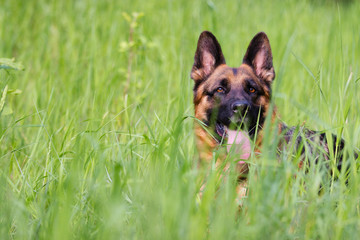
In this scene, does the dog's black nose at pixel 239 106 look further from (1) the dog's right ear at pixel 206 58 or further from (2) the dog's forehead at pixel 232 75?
(1) the dog's right ear at pixel 206 58

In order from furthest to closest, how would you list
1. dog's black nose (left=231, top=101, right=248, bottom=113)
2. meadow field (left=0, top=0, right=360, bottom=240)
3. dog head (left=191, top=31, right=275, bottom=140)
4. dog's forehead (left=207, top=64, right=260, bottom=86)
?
1. dog's forehead (left=207, top=64, right=260, bottom=86)
2. dog head (left=191, top=31, right=275, bottom=140)
3. dog's black nose (left=231, top=101, right=248, bottom=113)
4. meadow field (left=0, top=0, right=360, bottom=240)

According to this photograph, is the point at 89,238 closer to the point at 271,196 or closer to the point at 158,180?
the point at 158,180

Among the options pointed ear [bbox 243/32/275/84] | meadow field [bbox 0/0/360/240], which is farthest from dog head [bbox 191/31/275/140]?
meadow field [bbox 0/0/360/240]

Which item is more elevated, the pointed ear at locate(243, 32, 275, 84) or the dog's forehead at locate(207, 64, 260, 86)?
the pointed ear at locate(243, 32, 275, 84)

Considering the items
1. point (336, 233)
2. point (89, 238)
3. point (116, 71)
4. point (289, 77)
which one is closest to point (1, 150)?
point (89, 238)

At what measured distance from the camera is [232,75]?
12.6ft

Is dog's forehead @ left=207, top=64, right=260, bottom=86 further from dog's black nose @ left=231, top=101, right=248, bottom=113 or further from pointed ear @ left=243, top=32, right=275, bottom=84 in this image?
dog's black nose @ left=231, top=101, right=248, bottom=113

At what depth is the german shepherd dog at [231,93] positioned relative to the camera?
11.5 ft

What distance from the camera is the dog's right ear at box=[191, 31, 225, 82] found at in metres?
3.89

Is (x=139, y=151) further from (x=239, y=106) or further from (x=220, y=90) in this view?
(x=220, y=90)

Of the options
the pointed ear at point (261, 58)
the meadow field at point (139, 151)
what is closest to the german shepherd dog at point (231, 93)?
the pointed ear at point (261, 58)

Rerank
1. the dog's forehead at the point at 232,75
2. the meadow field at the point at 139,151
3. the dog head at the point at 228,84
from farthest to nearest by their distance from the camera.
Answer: the dog's forehead at the point at 232,75, the dog head at the point at 228,84, the meadow field at the point at 139,151

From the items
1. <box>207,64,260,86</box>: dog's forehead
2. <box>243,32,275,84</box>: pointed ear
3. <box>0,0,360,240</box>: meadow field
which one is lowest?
<box>0,0,360,240</box>: meadow field

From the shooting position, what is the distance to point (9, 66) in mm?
2998
